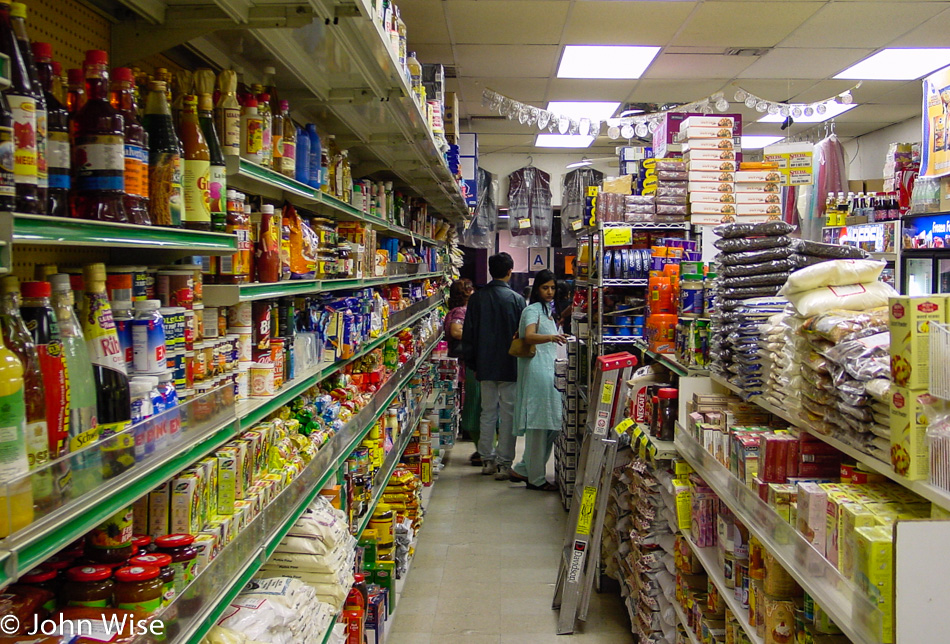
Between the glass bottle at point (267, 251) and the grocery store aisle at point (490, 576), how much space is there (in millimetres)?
2396

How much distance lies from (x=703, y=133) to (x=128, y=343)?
4452 mm

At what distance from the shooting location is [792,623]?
2184 millimetres

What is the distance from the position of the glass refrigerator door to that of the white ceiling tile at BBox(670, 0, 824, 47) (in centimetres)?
236

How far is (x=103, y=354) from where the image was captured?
1.38 m

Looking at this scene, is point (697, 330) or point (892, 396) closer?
point (892, 396)

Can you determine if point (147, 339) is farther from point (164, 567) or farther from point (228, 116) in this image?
point (228, 116)

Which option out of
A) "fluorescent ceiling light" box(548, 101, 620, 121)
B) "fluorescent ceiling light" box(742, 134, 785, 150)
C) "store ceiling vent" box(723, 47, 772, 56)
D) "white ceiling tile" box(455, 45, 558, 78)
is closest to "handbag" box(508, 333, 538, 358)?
"white ceiling tile" box(455, 45, 558, 78)

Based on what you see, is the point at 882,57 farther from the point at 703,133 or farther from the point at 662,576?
the point at 662,576

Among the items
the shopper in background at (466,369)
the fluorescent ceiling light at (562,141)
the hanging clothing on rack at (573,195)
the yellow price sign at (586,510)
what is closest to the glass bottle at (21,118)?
the yellow price sign at (586,510)

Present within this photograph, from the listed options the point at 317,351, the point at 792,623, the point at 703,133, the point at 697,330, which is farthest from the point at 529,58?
the point at 792,623

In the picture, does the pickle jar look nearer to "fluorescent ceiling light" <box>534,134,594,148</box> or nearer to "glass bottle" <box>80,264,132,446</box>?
"glass bottle" <box>80,264,132,446</box>

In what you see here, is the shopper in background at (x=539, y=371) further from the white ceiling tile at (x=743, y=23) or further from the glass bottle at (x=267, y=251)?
the glass bottle at (x=267, y=251)

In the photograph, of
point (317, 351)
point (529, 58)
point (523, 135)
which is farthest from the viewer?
point (523, 135)

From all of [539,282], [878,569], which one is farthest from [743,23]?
[878,569]
